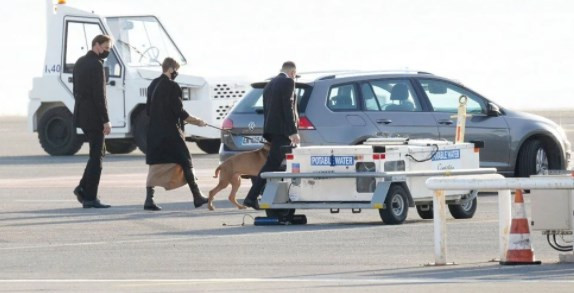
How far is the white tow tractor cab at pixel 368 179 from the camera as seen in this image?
58.4 ft

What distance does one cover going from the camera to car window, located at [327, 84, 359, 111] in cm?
2116

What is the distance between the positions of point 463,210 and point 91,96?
4.79m

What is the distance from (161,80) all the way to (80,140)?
14.7 m

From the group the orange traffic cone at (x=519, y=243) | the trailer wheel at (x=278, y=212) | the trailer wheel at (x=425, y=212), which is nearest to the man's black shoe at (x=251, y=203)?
the trailer wheel at (x=278, y=212)

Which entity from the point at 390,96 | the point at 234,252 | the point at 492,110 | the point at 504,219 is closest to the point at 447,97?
the point at 492,110

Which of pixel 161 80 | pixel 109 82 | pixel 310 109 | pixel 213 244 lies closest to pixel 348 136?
pixel 310 109

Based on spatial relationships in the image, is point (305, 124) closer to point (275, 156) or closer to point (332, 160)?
point (275, 156)

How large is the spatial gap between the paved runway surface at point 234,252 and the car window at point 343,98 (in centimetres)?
180

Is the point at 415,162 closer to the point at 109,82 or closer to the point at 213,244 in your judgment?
the point at 213,244

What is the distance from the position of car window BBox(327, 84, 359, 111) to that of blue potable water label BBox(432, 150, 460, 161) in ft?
9.27

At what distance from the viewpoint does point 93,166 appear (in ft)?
68.1

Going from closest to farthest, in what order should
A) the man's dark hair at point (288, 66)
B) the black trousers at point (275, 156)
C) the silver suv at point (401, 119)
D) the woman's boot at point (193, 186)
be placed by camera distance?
the black trousers at point (275, 156), the man's dark hair at point (288, 66), the woman's boot at point (193, 186), the silver suv at point (401, 119)

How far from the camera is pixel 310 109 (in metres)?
21.0

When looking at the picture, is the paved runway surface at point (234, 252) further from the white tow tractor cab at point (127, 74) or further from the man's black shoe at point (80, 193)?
the white tow tractor cab at point (127, 74)
